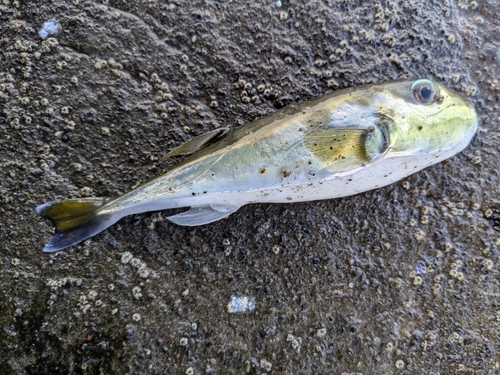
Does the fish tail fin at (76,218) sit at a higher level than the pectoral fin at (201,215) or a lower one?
higher

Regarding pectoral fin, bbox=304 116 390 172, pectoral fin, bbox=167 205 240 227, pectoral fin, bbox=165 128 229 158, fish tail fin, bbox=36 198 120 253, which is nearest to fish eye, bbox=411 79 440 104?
pectoral fin, bbox=304 116 390 172

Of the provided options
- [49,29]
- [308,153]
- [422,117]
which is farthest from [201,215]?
[49,29]

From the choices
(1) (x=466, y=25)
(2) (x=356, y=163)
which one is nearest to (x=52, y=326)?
(2) (x=356, y=163)

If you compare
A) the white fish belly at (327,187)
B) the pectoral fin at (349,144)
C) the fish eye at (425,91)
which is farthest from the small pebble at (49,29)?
the fish eye at (425,91)

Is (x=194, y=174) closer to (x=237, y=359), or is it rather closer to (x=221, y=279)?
(x=221, y=279)

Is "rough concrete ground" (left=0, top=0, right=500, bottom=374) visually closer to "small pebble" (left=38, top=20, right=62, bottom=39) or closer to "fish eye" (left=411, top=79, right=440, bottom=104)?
"small pebble" (left=38, top=20, right=62, bottom=39)

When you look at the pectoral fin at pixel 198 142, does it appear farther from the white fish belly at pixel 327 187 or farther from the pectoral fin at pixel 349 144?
the pectoral fin at pixel 349 144
